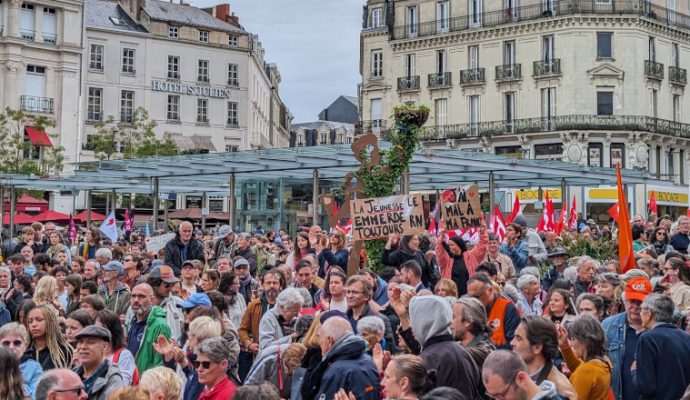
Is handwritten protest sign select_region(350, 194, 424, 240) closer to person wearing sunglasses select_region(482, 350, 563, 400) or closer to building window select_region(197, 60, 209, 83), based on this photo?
person wearing sunglasses select_region(482, 350, 563, 400)

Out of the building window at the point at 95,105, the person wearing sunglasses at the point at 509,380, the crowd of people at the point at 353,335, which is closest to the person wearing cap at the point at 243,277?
the crowd of people at the point at 353,335

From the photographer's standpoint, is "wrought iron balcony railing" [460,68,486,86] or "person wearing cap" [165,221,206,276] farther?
"wrought iron balcony railing" [460,68,486,86]

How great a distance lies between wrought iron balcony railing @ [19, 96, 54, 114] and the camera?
51656 millimetres

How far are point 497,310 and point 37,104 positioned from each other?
48414 mm

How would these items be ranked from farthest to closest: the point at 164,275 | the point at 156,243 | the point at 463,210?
the point at 156,243
the point at 463,210
the point at 164,275

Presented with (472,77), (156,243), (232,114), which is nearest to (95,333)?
(156,243)

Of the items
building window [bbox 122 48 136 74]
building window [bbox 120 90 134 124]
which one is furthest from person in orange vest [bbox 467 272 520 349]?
building window [bbox 122 48 136 74]

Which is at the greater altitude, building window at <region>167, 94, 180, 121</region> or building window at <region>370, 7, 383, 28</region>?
building window at <region>370, 7, 383, 28</region>

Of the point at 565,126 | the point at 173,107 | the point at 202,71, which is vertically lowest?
the point at 565,126

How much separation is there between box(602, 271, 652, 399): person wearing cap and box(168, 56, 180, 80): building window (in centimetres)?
5666

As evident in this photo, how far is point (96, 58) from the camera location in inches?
2320

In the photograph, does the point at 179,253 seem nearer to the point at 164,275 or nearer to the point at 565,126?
the point at 164,275

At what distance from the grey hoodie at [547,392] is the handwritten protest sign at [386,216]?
20.3 ft

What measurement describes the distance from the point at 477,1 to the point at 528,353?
48.6m
